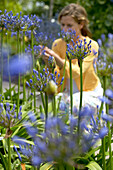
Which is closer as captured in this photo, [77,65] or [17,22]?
[17,22]

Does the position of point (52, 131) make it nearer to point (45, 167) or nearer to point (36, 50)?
point (45, 167)

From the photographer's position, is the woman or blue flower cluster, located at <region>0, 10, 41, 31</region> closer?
blue flower cluster, located at <region>0, 10, 41, 31</region>

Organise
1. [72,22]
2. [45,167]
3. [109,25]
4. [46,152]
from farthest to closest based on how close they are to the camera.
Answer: [109,25] → [72,22] → [45,167] → [46,152]

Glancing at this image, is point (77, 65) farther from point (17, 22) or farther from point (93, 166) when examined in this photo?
point (93, 166)

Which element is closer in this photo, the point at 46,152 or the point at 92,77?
the point at 46,152

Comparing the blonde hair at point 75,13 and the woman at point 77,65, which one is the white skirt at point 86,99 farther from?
the blonde hair at point 75,13

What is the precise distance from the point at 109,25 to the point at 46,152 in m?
6.77

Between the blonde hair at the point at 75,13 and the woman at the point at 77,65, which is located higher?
the blonde hair at the point at 75,13

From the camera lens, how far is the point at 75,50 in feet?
4.46

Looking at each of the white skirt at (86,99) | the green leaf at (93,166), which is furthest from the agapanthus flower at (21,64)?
the green leaf at (93,166)

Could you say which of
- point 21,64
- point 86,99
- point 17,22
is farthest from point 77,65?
point 17,22

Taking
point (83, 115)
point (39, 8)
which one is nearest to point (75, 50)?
point (83, 115)

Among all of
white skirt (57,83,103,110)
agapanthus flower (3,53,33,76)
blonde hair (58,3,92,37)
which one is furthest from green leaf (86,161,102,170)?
blonde hair (58,3,92,37)

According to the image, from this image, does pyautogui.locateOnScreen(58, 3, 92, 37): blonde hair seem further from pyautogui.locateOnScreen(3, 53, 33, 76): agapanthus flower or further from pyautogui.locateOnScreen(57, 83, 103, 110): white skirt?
pyautogui.locateOnScreen(57, 83, 103, 110): white skirt
